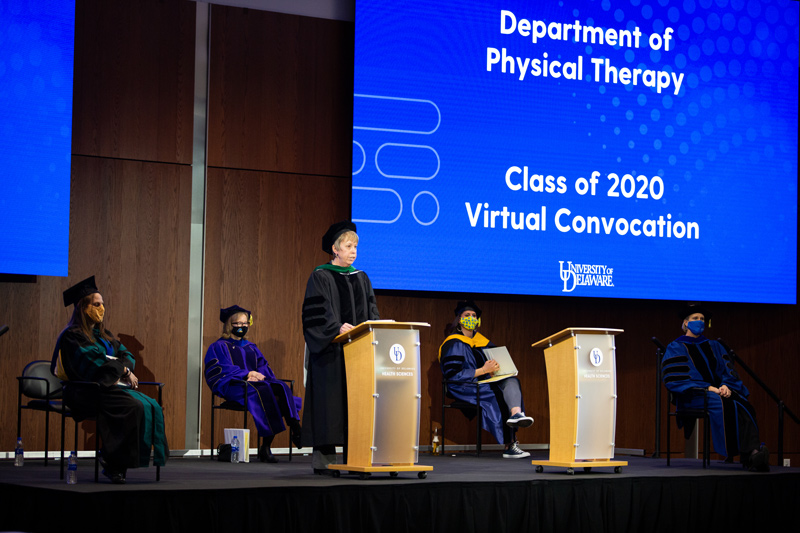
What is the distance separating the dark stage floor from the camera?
13.9 ft

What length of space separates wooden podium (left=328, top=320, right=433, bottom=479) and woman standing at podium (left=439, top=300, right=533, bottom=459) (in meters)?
2.64

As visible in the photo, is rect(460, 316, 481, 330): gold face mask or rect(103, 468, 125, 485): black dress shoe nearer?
rect(103, 468, 125, 485): black dress shoe

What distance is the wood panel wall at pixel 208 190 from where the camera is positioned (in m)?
6.93

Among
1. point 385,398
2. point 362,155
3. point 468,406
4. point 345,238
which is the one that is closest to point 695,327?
point 468,406

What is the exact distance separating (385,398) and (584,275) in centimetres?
344

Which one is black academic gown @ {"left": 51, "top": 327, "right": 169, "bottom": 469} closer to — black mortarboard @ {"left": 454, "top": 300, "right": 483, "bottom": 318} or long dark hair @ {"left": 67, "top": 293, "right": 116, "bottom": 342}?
long dark hair @ {"left": 67, "top": 293, "right": 116, "bottom": 342}

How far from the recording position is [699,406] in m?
6.75

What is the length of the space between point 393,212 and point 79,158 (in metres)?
2.28

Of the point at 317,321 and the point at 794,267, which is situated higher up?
the point at 794,267

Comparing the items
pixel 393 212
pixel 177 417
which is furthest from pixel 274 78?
pixel 177 417

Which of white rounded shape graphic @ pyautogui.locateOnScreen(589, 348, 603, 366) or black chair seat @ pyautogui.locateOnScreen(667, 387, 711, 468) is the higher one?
white rounded shape graphic @ pyautogui.locateOnScreen(589, 348, 603, 366)

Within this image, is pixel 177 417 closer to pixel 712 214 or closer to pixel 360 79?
pixel 360 79

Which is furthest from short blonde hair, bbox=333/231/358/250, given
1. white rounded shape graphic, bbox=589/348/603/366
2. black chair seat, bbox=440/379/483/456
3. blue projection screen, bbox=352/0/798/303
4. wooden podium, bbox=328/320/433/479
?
black chair seat, bbox=440/379/483/456

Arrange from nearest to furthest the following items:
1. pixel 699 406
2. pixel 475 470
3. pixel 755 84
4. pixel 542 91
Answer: pixel 475 470 → pixel 699 406 → pixel 542 91 → pixel 755 84
